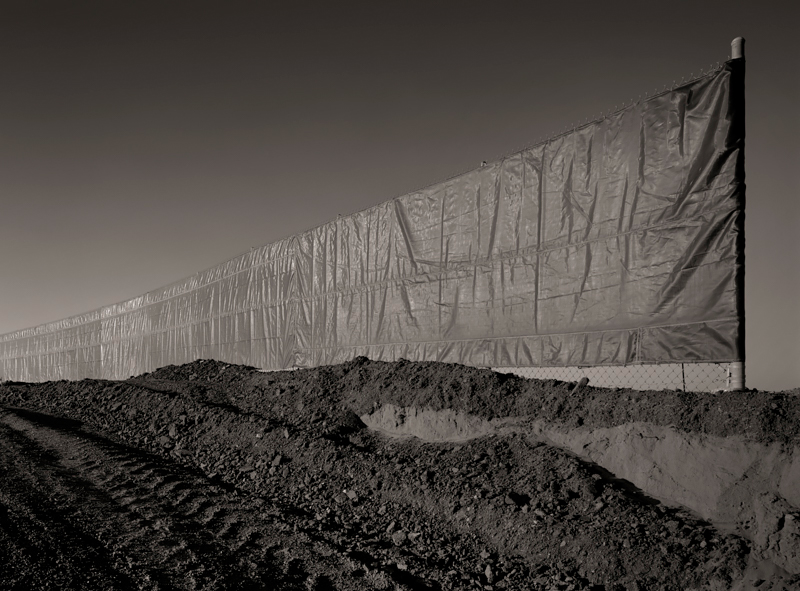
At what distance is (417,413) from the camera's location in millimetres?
6402

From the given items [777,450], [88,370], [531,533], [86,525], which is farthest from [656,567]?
[88,370]

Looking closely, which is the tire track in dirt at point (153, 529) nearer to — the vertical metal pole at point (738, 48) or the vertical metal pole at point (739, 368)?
the vertical metal pole at point (739, 368)

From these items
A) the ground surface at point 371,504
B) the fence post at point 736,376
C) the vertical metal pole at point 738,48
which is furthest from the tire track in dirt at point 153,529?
the vertical metal pole at point 738,48

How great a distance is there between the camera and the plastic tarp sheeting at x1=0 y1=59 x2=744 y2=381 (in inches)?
193

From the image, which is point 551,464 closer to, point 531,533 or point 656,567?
point 531,533

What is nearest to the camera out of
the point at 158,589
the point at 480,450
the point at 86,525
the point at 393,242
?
the point at 158,589

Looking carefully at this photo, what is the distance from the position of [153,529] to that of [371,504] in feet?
5.86

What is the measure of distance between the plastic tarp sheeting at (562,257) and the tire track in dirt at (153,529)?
11.6ft

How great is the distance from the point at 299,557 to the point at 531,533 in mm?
1655

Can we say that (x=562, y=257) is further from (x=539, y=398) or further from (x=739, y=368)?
(x=739, y=368)

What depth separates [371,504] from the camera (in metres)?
4.91

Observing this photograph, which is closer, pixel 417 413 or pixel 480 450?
pixel 480 450

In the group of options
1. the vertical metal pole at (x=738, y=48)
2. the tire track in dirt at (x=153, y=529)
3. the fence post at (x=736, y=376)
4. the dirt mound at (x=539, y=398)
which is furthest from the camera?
the vertical metal pole at (x=738, y=48)

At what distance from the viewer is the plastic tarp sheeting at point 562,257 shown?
4.89m
